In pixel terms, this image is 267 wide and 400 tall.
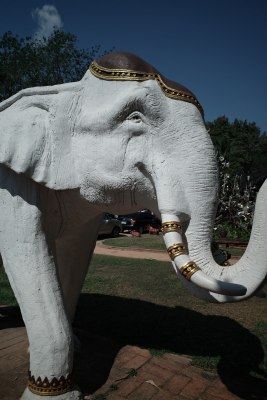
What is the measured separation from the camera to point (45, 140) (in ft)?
7.53

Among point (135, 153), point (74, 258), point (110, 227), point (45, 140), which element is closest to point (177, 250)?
point (135, 153)

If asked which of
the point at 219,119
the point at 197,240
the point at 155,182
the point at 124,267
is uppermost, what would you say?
the point at 219,119

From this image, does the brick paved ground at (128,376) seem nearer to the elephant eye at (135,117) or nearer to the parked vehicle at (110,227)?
the elephant eye at (135,117)

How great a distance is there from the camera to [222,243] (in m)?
12.6

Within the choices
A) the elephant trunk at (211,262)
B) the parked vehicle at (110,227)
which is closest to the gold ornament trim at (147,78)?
the elephant trunk at (211,262)

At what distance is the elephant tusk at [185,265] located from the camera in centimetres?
170

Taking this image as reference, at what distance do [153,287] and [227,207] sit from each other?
8515 millimetres

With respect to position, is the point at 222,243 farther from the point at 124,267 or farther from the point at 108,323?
the point at 108,323

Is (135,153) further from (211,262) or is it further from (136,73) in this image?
(211,262)

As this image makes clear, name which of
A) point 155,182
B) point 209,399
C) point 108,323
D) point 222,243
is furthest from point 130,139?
point 222,243

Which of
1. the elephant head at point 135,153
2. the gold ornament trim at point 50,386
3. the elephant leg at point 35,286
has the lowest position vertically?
the gold ornament trim at point 50,386

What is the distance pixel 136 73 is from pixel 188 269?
3.79 feet

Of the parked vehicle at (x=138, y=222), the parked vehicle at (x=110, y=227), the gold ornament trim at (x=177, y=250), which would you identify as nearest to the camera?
the gold ornament trim at (x=177, y=250)

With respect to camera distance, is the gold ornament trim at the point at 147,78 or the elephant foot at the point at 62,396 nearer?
the gold ornament trim at the point at 147,78
